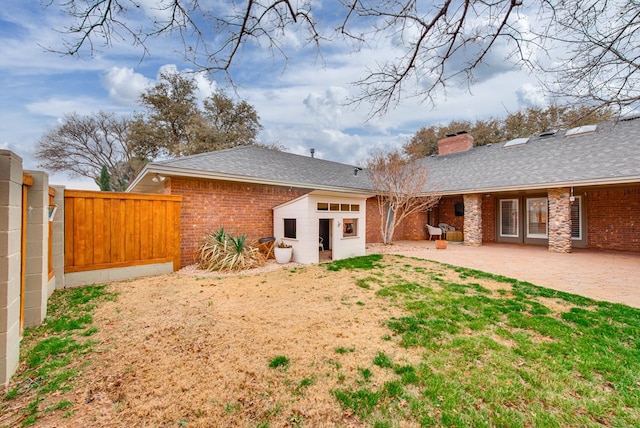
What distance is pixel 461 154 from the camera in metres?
15.3

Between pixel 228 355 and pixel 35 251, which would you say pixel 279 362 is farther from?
pixel 35 251

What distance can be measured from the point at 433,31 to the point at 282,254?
6.38 m

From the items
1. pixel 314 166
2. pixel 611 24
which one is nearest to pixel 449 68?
pixel 611 24

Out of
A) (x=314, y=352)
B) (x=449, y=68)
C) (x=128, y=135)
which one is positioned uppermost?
(x=128, y=135)

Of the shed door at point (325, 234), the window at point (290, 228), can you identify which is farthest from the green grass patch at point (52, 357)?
the shed door at point (325, 234)

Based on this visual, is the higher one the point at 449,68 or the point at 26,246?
the point at 449,68

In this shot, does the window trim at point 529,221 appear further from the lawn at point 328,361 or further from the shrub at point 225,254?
the shrub at point 225,254

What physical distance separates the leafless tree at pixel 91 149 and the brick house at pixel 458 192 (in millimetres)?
15472

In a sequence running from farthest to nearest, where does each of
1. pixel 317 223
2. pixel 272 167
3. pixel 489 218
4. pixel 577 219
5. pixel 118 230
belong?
pixel 489 218
pixel 577 219
pixel 272 167
pixel 317 223
pixel 118 230

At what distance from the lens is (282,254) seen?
7949 mm

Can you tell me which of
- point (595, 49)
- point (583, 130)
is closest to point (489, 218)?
point (583, 130)

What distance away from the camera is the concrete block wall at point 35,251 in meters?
Result: 3.41

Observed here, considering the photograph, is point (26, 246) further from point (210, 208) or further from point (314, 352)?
point (210, 208)

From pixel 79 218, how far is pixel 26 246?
91.4 inches
